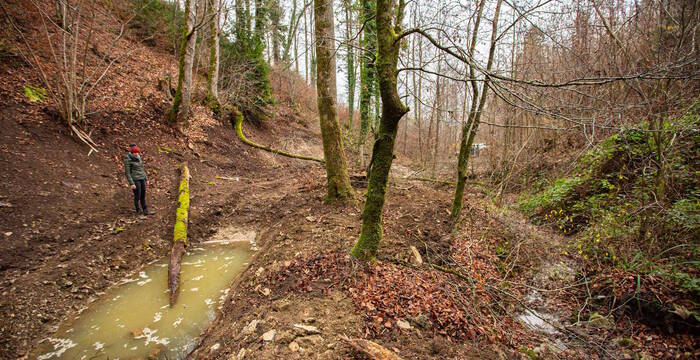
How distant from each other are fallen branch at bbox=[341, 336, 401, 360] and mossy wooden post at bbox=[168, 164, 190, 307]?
314 cm

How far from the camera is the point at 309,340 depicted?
280cm

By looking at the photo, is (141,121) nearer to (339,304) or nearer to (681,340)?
(339,304)

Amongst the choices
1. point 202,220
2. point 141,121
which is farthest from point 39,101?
point 202,220

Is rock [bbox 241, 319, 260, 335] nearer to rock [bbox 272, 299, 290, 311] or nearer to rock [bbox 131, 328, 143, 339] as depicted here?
rock [bbox 272, 299, 290, 311]

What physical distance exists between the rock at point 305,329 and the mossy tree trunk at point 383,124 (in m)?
1.18

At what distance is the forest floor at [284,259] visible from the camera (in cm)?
315

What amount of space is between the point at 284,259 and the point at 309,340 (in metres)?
1.82

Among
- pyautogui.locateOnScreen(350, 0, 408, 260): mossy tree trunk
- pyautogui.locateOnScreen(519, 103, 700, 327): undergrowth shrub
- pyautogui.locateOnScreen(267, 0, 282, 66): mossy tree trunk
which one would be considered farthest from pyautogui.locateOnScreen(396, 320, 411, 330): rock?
pyautogui.locateOnScreen(267, 0, 282, 66): mossy tree trunk

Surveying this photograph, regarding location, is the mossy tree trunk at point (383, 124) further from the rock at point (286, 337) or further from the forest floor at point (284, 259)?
the rock at point (286, 337)

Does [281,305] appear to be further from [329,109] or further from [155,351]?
[329,109]

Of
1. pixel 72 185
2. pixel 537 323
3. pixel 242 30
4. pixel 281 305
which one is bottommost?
pixel 537 323

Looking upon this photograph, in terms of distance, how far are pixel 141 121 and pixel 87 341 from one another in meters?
8.14

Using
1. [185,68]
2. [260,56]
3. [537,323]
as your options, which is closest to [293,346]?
[537,323]

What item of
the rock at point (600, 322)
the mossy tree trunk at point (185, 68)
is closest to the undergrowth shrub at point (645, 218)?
the rock at point (600, 322)
